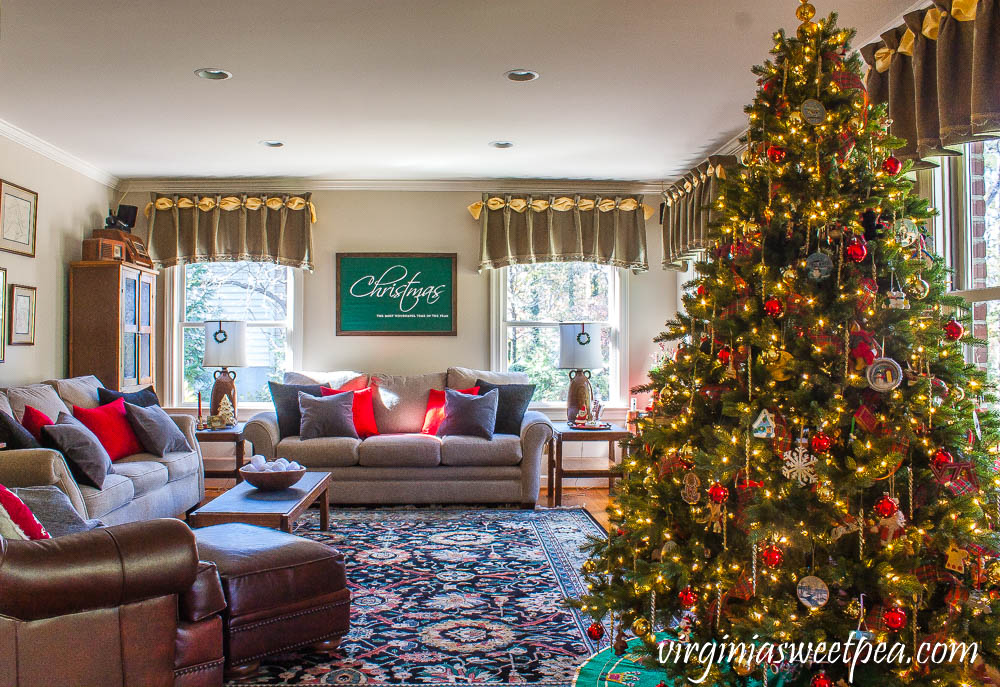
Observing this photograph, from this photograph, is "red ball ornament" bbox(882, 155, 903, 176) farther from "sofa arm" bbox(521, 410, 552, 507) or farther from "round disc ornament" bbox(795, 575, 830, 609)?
"sofa arm" bbox(521, 410, 552, 507)

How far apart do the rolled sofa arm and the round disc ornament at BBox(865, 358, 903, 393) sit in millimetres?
1846

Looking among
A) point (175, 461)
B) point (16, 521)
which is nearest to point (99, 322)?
point (175, 461)

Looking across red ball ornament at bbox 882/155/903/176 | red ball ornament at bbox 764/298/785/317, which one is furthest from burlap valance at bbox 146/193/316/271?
red ball ornament at bbox 882/155/903/176

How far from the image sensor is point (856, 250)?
2.00 m

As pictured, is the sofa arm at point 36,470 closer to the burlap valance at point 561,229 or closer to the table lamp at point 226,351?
the table lamp at point 226,351

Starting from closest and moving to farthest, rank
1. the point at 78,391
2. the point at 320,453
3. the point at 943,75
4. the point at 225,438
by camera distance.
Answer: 1. the point at 943,75
2. the point at 78,391
3. the point at 320,453
4. the point at 225,438

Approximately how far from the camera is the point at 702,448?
2.21 m

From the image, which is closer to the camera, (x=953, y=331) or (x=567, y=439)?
(x=953, y=331)

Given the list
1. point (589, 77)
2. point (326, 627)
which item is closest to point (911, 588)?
point (326, 627)

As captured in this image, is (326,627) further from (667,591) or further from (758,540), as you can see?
(758,540)

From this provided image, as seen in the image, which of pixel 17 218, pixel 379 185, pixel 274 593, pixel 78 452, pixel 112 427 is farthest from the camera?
pixel 379 185

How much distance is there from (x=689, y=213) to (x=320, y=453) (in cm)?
301

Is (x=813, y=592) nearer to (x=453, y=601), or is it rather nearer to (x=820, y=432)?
(x=820, y=432)

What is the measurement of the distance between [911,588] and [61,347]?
5.37m
